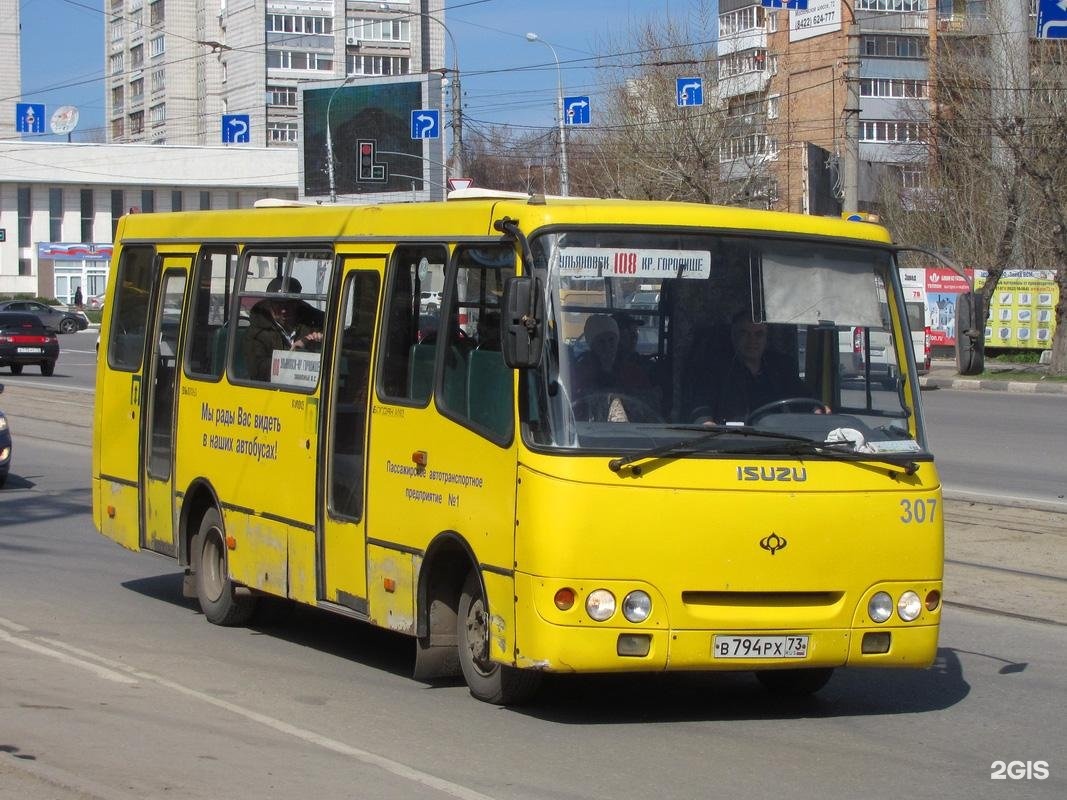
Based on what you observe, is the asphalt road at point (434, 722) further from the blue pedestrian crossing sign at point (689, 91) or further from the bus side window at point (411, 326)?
the blue pedestrian crossing sign at point (689, 91)

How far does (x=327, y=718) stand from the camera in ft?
22.7

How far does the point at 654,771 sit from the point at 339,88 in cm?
6215

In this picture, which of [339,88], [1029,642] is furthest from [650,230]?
[339,88]

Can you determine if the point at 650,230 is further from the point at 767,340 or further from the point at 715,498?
the point at 715,498

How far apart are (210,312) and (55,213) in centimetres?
8914

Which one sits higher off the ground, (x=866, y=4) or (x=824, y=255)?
(x=866, y=4)

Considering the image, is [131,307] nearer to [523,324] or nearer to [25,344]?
[523,324]

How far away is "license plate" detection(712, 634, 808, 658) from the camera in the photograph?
663 cm

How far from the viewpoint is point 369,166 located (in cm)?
5203

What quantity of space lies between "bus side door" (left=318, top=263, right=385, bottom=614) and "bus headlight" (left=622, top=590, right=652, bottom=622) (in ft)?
6.16

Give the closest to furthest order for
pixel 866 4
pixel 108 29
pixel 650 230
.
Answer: pixel 650 230 < pixel 866 4 < pixel 108 29

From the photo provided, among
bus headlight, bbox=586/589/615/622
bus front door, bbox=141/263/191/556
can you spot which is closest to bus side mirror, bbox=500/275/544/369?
bus headlight, bbox=586/589/615/622

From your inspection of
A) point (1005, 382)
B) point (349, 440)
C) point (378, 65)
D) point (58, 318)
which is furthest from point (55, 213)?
point (349, 440)

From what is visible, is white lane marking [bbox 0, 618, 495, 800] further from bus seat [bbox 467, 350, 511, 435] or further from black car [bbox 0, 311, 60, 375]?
black car [bbox 0, 311, 60, 375]
